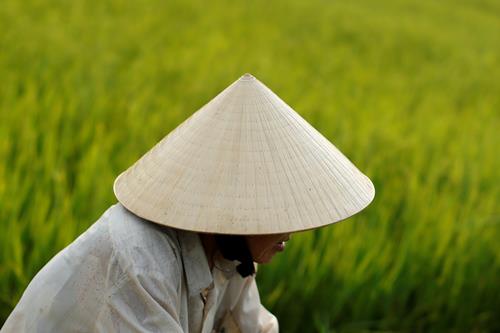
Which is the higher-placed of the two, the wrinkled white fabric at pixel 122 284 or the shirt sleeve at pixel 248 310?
the wrinkled white fabric at pixel 122 284

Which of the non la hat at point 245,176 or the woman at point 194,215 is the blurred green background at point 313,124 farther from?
the non la hat at point 245,176

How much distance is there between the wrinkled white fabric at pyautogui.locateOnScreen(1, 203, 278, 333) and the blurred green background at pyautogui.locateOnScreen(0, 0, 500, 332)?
2.26 ft

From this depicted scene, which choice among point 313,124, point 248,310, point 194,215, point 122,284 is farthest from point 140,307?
point 313,124

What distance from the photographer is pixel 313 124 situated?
10.7 ft

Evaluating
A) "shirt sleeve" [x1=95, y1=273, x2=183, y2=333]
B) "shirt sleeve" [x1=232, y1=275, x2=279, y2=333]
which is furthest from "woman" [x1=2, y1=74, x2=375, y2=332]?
"shirt sleeve" [x1=232, y1=275, x2=279, y2=333]

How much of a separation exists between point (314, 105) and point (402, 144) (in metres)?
0.58

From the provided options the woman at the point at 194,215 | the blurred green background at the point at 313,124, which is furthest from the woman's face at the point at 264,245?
the blurred green background at the point at 313,124

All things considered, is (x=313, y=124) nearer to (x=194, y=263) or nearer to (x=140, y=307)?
(x=194, y=263)

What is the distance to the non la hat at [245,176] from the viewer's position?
1094 millimetres

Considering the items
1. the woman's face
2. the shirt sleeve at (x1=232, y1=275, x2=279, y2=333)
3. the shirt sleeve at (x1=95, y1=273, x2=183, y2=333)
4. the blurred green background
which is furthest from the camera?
the blurred green background

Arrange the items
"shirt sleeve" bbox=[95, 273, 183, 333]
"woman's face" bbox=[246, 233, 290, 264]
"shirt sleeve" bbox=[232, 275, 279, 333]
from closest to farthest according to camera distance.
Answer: "shirt sleeve" bbox=[95, 273, 183, 333] → "woman's face" bbox=[246, 233, 290, 264] → "shirt sleeve" bbox=[232, 275, 279, 333]

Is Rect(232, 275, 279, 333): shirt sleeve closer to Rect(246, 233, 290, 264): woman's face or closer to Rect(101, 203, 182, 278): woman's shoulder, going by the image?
Rect(246, 233, 290, 264): woman's face

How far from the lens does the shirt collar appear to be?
3.87ft

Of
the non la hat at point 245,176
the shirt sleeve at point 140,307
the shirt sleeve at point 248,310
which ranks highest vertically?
the non la hat at point 245,176
